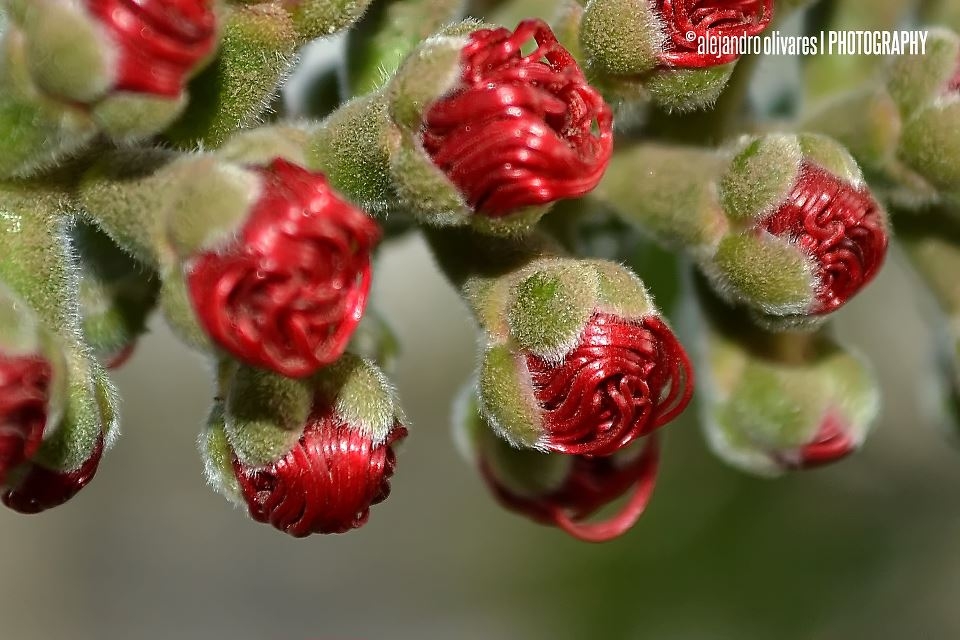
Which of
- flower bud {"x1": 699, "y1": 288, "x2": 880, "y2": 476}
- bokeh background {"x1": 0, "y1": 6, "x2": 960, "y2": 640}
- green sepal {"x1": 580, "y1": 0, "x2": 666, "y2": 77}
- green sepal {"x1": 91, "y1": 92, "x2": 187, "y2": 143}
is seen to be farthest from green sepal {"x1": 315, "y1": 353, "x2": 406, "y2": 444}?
bokeh background {"x1": 0, "y1": 6, "x2": 960, "y2": 640}

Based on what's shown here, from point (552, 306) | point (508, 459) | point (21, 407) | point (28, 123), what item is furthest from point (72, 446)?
point (508, 459)

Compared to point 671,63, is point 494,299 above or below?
below

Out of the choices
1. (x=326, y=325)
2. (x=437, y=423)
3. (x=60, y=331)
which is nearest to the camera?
(x=326, y=325)

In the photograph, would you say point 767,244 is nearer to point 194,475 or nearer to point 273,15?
point 273,15

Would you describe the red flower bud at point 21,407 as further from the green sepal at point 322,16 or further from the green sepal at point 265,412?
the green sepal at point 322,16

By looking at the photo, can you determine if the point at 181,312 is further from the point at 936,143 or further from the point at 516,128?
the point at 936,143

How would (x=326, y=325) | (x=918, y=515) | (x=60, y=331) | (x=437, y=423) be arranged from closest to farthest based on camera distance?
(x=326, y=325) → (x=60, y=331) → (x=918, y=515) → (x=437, y=423)

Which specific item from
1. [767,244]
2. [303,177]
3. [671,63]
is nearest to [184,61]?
[303,177]
